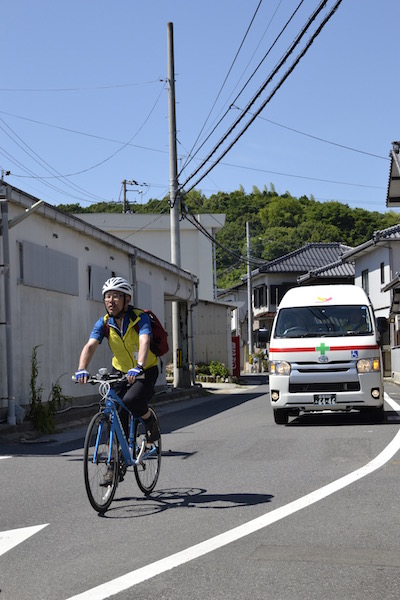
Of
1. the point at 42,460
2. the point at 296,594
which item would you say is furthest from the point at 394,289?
the point at 296,594

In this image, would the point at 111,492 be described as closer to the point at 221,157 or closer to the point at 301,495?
the point at 301,495

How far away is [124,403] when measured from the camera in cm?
691

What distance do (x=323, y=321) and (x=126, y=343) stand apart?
25.0ft

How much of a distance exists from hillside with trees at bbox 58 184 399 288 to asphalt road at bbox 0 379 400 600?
53784mm

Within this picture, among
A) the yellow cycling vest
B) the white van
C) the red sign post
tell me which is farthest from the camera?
the red sign post

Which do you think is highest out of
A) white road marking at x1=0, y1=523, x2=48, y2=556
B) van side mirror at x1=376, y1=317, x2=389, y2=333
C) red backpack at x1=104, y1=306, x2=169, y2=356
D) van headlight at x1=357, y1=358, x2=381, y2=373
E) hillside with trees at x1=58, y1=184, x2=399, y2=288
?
hillside with trees at x1=58, y1=184, x2=399, y2=288

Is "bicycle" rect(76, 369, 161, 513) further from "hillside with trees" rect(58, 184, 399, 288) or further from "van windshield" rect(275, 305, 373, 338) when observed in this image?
"hillside with trees" rect(58, 184, 399, 288)

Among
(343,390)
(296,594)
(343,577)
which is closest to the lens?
(296,594)

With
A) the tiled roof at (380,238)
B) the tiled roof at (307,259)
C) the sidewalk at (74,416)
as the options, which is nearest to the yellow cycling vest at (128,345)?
the sidewalk at (74,416)

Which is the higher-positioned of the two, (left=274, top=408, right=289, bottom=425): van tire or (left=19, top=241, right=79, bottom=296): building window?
(left=19, top=241, right=79, bottom=296): building window

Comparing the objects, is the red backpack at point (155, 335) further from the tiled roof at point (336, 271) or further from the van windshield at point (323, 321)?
the tiled roof at point (336, 271)

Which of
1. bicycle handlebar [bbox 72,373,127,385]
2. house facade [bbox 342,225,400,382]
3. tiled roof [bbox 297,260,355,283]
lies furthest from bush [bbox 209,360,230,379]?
bicycle handlebar [bbox 72,373,127,385]

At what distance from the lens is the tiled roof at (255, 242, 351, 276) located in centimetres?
6178

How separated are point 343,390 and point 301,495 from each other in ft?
20.9
